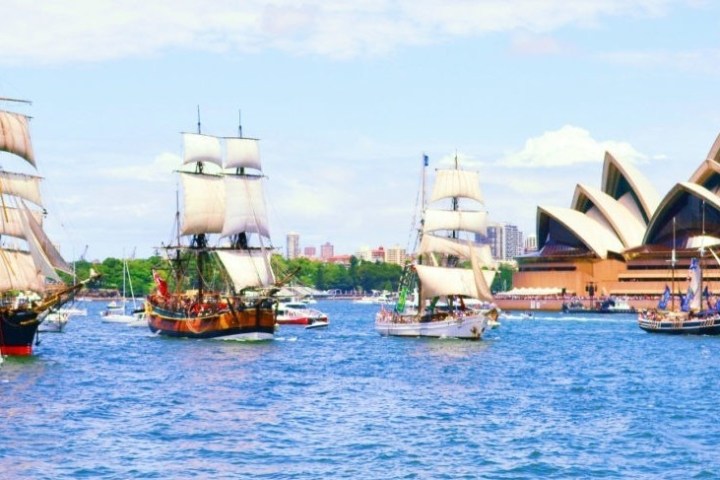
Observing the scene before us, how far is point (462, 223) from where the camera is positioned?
95.4 meters

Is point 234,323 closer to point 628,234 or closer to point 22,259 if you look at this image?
point 22,259

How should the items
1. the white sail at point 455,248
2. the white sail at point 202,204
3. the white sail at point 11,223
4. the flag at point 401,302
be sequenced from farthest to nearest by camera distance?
the flag at point 401,302
the white sail at point 202,204
the white sail at point 455,248
the white sail at point 11,223

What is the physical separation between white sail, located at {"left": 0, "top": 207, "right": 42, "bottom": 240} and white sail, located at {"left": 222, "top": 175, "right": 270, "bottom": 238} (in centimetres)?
2405

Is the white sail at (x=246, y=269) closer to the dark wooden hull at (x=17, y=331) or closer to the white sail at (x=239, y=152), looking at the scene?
the white sail at (x=239, y=152)

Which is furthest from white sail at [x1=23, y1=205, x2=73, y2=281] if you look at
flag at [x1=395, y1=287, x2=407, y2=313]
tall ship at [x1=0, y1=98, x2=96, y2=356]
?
flag at [x1=395, y1=287, x2=407, y2=313]

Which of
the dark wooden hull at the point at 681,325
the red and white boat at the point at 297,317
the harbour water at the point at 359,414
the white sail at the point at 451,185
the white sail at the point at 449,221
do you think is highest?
the white sail at the point at 451,185

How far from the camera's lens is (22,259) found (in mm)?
68312

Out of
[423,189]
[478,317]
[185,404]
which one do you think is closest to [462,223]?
[423,189]

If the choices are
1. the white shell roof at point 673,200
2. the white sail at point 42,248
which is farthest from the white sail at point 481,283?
the white shell roof at point 673,200

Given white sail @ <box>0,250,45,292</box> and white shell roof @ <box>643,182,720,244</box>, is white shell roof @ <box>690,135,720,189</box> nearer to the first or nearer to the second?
white shell roof @ <box>643,182,720,244</box>

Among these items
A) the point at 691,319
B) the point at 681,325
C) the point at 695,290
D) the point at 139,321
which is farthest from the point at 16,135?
the point at 695,290

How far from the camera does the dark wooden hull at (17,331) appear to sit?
64.3 m

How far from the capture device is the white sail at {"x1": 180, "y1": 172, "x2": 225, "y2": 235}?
3696 inches

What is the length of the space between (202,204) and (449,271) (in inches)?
720
